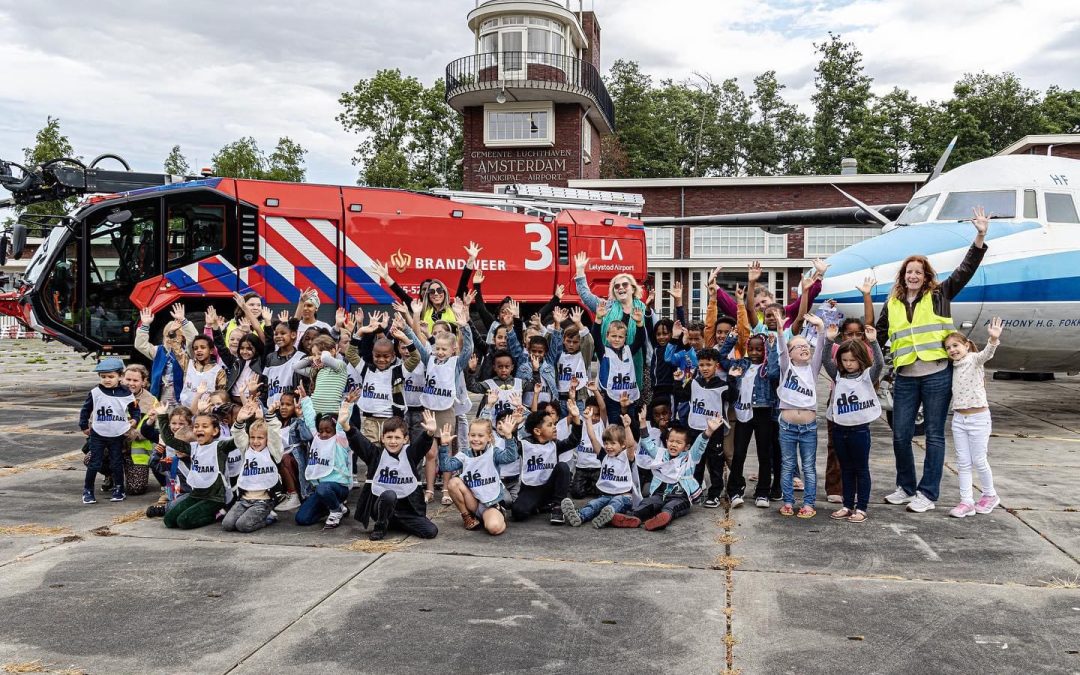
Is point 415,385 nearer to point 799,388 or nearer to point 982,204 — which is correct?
point 799,388

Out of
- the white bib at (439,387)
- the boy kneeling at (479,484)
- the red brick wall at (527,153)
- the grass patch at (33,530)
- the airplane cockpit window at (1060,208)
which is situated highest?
the red brick wall at (527,153)

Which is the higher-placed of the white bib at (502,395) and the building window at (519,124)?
the building window at (519,124)

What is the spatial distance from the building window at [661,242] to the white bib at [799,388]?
2221 cm

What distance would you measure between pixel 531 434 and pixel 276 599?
257 cm

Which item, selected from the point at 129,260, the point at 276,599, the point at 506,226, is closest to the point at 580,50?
the point at 506,226

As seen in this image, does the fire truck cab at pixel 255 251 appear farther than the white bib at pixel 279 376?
Yes

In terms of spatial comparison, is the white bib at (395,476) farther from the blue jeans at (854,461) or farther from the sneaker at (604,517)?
the blue jeans at (854,461)

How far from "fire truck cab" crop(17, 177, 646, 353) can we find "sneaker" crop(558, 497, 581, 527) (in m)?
6.57

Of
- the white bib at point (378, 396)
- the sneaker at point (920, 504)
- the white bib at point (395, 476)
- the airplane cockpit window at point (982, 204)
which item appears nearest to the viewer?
the white bib at point (395, 476)

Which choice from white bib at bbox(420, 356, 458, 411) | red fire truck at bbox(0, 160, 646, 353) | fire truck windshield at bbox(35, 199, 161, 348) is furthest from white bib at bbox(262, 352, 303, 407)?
fire truck windshield at bbox(35, 199, 161, 348)

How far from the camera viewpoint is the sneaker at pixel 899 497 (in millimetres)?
6770

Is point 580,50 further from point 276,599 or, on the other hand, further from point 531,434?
point 276,599

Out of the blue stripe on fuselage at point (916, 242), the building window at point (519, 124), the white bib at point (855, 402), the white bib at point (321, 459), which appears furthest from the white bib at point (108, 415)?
the building window at point (519, 124)

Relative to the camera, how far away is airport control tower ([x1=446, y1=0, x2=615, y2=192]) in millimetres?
32062
